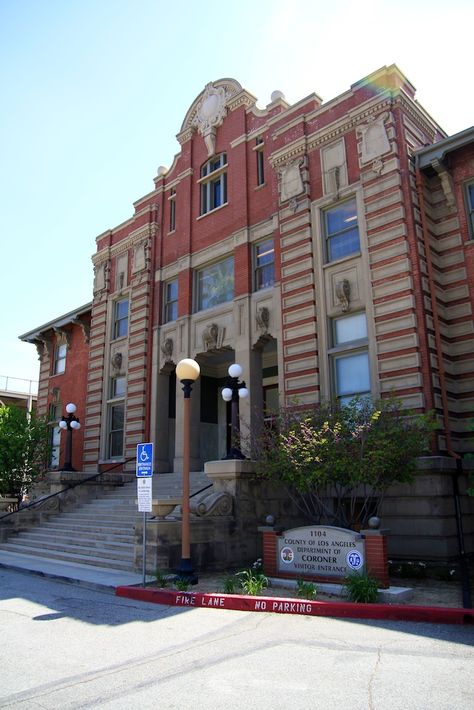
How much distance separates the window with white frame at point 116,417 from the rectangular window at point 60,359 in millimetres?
5955

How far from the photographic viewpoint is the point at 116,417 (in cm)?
2386

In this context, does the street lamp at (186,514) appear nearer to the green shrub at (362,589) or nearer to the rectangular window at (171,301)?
the green shrub at (362,589)

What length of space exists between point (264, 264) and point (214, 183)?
5.19 metres

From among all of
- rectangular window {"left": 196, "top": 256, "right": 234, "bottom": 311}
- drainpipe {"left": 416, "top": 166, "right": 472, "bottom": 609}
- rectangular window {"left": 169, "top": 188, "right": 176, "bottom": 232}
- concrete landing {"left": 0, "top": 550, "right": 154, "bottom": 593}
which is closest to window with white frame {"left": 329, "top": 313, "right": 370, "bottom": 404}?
drainpipe {"left": 416, "top": 166, "right": 472, "bottom": 609}

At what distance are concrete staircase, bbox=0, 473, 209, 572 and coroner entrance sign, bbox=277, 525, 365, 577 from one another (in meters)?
3.56

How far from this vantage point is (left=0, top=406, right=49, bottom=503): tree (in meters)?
22.3

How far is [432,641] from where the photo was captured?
6812mm

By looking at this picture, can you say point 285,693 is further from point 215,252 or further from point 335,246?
point 215,252

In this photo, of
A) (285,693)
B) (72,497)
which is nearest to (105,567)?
(72,497)

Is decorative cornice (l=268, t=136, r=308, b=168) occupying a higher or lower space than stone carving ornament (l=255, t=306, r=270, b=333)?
higher

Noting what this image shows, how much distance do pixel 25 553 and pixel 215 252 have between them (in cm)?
1189

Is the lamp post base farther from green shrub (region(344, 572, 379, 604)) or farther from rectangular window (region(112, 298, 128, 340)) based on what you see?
rectangular window (region(112, 298, 128, 340))

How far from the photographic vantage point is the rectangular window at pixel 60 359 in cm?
2912

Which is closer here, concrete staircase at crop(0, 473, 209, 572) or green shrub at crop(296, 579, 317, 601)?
green shrub at crop(296, 579, 317, 601)
